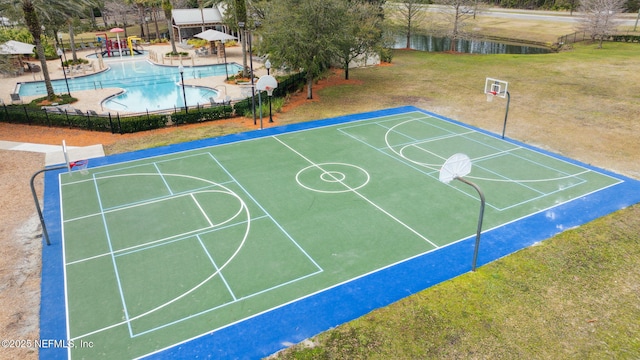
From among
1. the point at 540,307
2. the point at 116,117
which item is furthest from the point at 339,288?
the point at 116,117

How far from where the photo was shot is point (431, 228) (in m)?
14.9

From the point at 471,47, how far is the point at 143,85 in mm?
47081

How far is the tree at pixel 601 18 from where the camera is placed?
51.0 m

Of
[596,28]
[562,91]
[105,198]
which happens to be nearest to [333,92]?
[562,91]

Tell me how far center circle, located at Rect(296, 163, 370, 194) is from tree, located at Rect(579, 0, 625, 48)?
4908 centimetres

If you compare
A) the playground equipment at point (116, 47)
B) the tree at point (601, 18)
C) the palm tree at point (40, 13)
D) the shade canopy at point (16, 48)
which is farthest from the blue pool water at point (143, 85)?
the tree at point (601, 18)

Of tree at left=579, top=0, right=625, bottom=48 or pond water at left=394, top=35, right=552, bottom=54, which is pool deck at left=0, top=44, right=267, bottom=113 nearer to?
pond water at left=394, top=35, right=552, bottom=54

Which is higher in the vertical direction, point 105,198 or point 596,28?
point 596,28

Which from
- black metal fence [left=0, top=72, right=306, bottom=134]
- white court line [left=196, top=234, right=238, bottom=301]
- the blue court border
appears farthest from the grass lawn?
black metal fence [left=0, top=72, right=306, bottom=134]

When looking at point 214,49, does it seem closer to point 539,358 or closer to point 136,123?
point 136,123

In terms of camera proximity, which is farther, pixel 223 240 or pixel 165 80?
pixel 165 80

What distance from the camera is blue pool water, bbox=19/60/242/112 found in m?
32.2

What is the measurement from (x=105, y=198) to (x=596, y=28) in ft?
192

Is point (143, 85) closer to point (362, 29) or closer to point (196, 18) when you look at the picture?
point (196, 18)
